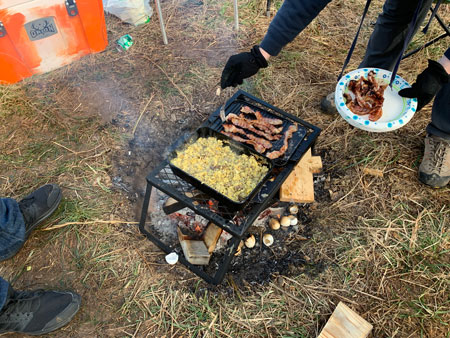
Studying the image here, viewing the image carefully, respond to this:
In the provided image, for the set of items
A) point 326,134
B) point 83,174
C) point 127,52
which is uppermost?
point 127,52

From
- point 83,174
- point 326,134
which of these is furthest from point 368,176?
point 83,174

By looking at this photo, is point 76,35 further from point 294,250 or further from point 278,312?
point 278,312

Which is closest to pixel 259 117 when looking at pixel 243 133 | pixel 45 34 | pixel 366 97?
pixel 243 133

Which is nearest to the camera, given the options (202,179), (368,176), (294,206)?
(202,179)

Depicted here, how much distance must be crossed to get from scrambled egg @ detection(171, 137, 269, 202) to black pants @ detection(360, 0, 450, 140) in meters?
1.85

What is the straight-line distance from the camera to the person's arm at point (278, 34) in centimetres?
248

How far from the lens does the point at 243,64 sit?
2.74m

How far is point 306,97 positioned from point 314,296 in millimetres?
2301

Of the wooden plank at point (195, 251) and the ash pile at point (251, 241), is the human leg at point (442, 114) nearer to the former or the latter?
the ash pile at point (251, 241)

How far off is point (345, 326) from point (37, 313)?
2.14 metres

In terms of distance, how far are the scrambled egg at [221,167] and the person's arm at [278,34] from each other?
2.11 ft

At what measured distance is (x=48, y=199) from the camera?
9.24ft

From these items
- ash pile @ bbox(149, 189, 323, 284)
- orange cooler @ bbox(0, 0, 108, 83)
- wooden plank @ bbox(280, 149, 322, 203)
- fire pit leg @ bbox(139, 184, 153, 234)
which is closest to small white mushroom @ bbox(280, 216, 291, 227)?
ash pile @ bbox(149, 189, 323, 284)

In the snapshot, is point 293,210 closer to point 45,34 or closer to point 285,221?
point 285,221
